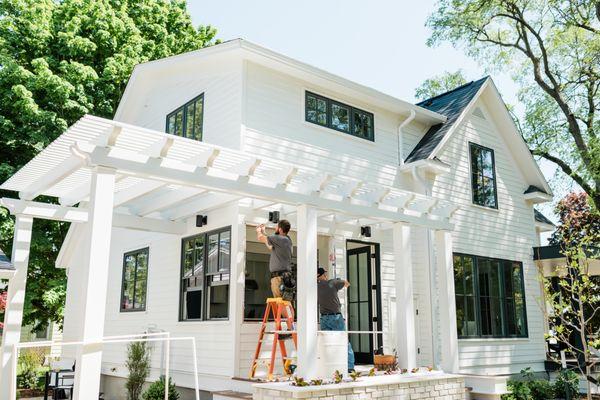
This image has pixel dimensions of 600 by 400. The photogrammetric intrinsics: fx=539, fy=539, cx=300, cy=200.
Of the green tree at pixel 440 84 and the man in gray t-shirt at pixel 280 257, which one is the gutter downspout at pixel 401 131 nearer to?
the man in gray t-shirt at pixel 280 257

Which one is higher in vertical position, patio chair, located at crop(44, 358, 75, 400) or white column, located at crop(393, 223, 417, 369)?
white column, located at crop(393, 223, 417, 369)

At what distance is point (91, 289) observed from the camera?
210 inches

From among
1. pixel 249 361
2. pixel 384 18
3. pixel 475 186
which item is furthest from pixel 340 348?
pixel 384 18

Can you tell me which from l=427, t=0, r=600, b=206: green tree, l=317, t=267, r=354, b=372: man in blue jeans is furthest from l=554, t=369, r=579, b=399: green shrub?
l=427, t=0, r=600, b=206: green tree

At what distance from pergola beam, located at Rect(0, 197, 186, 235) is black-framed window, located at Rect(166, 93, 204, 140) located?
6.01 feet

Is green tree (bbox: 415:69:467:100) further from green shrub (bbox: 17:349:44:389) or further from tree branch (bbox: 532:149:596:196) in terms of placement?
green shrub (bbox: 17:349:44:389)

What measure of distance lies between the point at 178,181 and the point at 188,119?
200 inches

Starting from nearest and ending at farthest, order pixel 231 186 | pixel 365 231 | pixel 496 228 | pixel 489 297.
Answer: pixel 231 186
pixel 365 231
pixel 489 297
pixel 496 228

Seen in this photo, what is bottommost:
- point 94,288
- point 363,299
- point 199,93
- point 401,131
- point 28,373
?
point 28,373

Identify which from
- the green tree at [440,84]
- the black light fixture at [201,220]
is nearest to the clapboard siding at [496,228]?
the black light fixture at [201,220]

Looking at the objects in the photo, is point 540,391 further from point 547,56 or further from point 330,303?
point 547,56

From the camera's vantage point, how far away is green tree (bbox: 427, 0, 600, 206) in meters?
16.2

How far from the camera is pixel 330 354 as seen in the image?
726cm

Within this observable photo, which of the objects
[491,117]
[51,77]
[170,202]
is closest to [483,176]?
[491,117]
